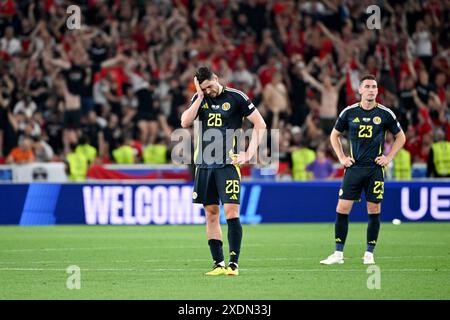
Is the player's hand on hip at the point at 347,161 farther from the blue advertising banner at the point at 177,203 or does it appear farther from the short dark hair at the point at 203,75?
the blue advertising banner at the point at 177,203

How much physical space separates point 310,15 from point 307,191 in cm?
735

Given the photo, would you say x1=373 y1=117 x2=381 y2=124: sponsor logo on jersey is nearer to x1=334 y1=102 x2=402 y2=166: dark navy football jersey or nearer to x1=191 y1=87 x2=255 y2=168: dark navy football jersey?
x1=334 y1=102 x2=402 y2=166: dark navy football jersey

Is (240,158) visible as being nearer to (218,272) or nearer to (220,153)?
(220,153)

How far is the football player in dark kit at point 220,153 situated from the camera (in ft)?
42.2

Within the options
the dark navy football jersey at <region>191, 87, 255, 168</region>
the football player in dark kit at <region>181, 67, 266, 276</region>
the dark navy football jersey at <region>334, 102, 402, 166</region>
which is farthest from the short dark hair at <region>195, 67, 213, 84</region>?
the dark navy football jersey at <region>334, 102, 402, 166</region>

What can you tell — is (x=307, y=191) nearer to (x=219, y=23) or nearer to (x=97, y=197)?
(x=97, y=197)

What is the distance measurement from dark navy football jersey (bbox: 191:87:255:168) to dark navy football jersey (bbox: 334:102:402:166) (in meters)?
2.17

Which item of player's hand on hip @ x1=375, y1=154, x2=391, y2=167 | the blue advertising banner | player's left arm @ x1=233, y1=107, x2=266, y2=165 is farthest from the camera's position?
the blue advertising banner

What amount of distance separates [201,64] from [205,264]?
44.4ft

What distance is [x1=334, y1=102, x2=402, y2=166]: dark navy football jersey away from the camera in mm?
14602

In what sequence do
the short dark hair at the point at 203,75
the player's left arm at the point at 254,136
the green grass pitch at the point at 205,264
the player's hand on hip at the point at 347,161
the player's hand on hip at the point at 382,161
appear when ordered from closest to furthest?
the green grass pitch at the point at 205,264 < the short dark hair at the point at 203,75 < the player's left arm at the point at 254,136 < the player's hand on hip at the point at 382,161 < the player's hand on hip at the point at 347,161

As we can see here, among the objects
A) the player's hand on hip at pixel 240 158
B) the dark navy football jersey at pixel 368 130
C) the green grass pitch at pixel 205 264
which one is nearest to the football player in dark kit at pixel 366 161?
the dark navy football jersey at pixel 368 130

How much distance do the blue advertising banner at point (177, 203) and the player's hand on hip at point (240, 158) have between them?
1011 cm

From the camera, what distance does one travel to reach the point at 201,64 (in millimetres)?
27422
